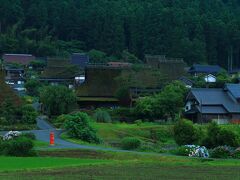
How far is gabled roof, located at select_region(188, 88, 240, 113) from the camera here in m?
43.2

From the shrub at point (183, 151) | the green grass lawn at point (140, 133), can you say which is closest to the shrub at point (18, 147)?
the shrub at point (183, 151)

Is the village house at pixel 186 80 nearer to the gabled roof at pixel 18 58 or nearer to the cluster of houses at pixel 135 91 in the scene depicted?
the cluster of houses at pixel 135 91

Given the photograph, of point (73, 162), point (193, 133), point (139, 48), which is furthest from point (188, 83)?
point (73, 162)

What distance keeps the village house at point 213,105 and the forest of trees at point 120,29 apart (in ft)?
96.1

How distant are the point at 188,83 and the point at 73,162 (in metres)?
38.2

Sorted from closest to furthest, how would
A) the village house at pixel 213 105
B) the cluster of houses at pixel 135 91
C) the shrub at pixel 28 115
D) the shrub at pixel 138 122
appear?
the shrub at pixel 28 115 → the shrub at pixel 138 122 → the village house at pixel 213 105 → the cluster of houses at pixel 135 91

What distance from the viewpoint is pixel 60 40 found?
271 ft

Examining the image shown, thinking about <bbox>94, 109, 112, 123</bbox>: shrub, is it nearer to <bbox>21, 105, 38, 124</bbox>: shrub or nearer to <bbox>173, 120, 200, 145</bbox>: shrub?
<bbox>21, 105, 38, 124</bbox>: shrub

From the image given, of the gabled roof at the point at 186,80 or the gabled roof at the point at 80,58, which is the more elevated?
the gabled roof at the point at 80,58

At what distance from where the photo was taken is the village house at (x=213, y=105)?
140ft

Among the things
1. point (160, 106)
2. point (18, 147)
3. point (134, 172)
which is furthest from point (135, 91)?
point (134, 172)

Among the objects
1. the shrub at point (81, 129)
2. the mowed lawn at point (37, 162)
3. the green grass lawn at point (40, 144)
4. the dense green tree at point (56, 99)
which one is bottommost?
the mowed lawn at point (37, 162)

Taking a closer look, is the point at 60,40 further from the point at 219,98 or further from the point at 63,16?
the point at 219,98

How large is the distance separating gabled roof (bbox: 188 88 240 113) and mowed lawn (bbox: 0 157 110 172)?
79.6 feet
